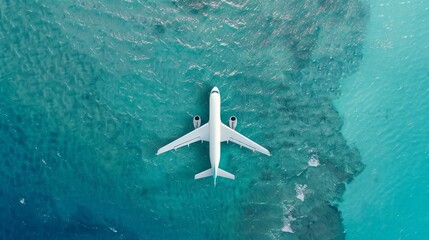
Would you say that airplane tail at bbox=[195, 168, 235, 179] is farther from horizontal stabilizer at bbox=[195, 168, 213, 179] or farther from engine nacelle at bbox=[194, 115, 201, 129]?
engine nacelle at bbox=[194, 115, 201, 129]

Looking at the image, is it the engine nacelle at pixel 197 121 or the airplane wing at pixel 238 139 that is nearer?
the airplane wing at pixel 238 139

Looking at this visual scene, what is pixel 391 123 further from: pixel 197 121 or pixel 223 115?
pixel 197 121

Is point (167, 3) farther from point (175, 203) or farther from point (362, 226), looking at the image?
point (362, 226)

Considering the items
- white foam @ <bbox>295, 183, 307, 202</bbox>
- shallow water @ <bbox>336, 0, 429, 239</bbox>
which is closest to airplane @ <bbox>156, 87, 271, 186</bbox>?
white foam @ <bbox>295, 183, 307, 202</bbox>

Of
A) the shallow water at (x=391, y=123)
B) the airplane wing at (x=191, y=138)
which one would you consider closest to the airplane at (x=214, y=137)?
the airplane wing at (x=191, y=138)

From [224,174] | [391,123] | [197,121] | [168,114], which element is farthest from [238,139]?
[391,123]

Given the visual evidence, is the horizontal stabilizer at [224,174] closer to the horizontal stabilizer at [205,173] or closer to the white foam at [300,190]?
the horizontal stabilizer at [205,173]
